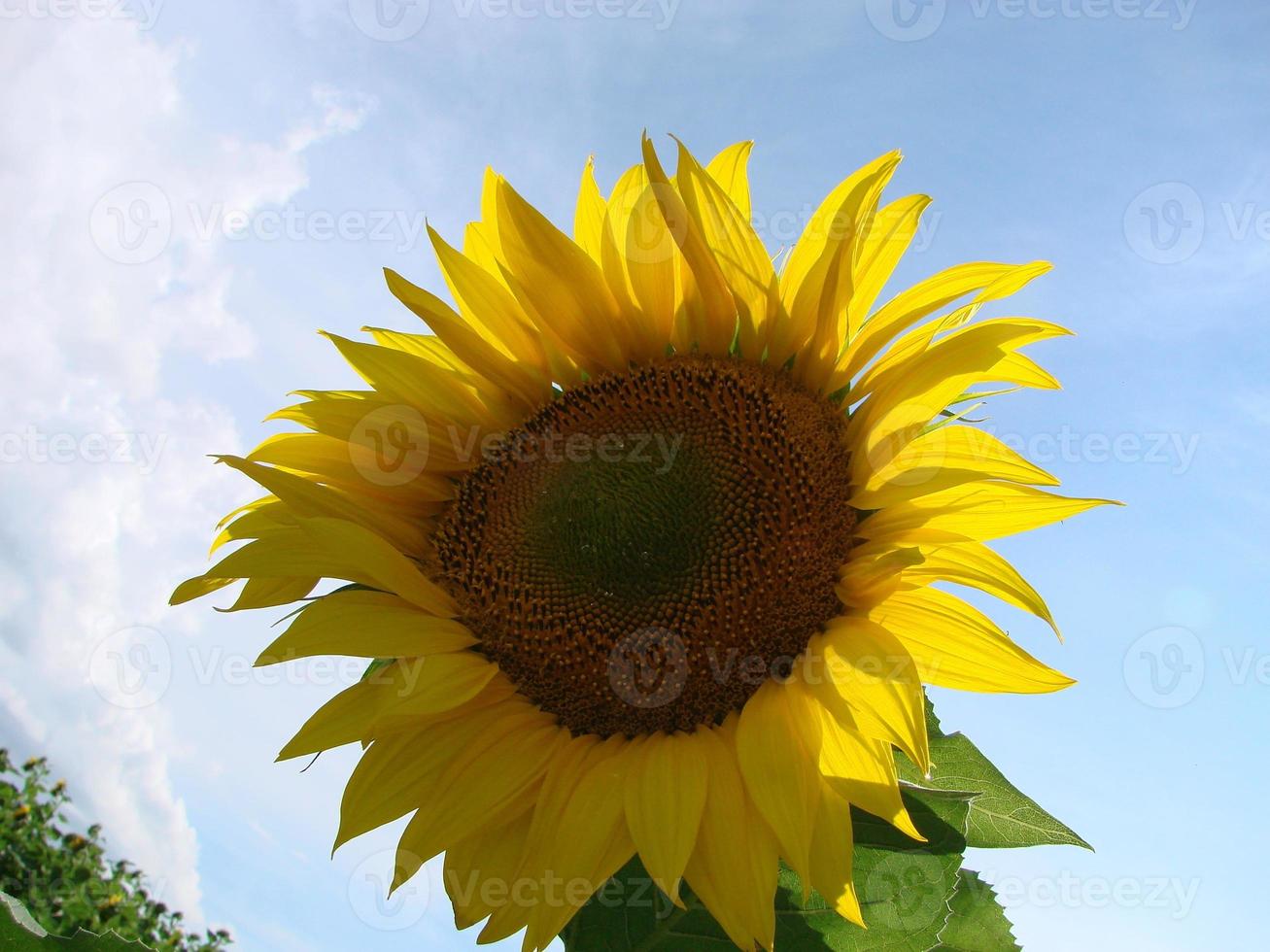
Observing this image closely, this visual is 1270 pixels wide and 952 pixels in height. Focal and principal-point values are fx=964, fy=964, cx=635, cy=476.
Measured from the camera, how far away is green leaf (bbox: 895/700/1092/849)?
2186 millimetres

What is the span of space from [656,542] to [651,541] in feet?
0.05

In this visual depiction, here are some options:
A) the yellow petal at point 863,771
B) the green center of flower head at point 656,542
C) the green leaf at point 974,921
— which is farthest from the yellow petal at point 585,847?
the green leaf at point 974,921

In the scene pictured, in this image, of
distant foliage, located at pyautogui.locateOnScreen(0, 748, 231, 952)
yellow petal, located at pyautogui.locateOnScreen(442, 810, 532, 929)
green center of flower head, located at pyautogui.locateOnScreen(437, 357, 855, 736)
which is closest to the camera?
yellow petal, located at pyautogui.locateOnScreen(442, 810, 532, 929)

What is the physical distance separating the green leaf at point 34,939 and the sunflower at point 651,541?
50 centimetres

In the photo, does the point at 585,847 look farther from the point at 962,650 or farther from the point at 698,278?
the point at 698,278

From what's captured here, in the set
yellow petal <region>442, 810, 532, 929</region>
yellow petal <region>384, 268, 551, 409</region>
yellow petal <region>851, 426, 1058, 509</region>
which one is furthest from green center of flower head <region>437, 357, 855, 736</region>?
yellow petal <region>442, 810, 532, 929</region>

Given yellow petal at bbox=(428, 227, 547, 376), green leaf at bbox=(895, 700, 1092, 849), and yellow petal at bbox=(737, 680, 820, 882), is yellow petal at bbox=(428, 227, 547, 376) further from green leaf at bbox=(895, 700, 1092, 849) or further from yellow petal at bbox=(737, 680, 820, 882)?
green leaf at bbox=(895, 700, 1092, 849)

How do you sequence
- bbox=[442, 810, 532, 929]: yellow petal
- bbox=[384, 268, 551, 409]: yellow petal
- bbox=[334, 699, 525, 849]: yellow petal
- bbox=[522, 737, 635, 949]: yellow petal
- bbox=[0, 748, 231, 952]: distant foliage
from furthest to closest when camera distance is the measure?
bbox=[0, 748, 231, 952]: distant foliage
bbox=[384, 268, 551, 409]: yellow petal
bbox=[334, 699, 525, 849]: yellow petal
bbox=[442, 810, 532, 929]: yellow petal
bbox=[522, 737, 635, 949]: yellow petal

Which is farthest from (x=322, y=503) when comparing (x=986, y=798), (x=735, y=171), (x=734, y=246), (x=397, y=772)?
(x=986, y=798)

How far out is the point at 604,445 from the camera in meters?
2.94

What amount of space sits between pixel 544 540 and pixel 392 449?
0.61 metres

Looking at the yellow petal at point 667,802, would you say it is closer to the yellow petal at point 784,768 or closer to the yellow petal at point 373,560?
the yellow petal at point 784,768

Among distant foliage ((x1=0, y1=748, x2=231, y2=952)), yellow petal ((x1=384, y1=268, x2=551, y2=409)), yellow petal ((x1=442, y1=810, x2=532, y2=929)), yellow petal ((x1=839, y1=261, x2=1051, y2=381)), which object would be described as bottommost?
distant foliage ((x1=0, y1=748, x2=231, y2=952))

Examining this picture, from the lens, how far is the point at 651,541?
2.63 metres
